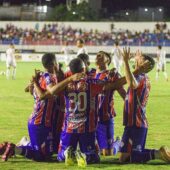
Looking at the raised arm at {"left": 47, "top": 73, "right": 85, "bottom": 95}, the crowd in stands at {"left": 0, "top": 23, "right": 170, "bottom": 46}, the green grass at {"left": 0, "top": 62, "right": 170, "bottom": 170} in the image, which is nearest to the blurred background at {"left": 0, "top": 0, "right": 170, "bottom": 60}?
the crowd in stands at {"left": 0, "top": 23, "right": 170, "bottom": 46}

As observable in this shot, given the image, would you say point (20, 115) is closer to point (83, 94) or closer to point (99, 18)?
point (83, 94)

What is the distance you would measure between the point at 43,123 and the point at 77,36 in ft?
189

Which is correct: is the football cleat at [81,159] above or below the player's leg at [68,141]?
below

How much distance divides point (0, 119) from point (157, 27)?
5231 centimetres

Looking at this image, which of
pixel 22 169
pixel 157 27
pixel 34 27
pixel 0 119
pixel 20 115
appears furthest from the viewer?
pixel 34 27

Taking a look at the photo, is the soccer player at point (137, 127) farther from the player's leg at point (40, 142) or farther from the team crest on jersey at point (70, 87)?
the player's leg at point (40, 142)

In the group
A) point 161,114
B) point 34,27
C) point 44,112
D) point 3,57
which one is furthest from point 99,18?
point 44,112

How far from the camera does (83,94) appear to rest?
9.40 meters

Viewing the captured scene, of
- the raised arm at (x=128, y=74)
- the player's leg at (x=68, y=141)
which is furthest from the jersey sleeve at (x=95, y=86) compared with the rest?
the player's leg at (x=68, y=141)

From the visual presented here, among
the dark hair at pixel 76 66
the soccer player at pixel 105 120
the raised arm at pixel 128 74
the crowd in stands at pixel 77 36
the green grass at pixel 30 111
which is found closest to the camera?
the raised arm at pixel 128 74

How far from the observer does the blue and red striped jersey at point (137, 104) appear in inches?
381

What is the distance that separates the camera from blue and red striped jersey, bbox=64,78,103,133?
937cm

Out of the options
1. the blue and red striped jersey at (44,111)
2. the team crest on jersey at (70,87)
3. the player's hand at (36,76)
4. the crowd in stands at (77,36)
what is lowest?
the blue and red striped jersey at (44,111)

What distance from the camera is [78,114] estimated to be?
9453 mm
